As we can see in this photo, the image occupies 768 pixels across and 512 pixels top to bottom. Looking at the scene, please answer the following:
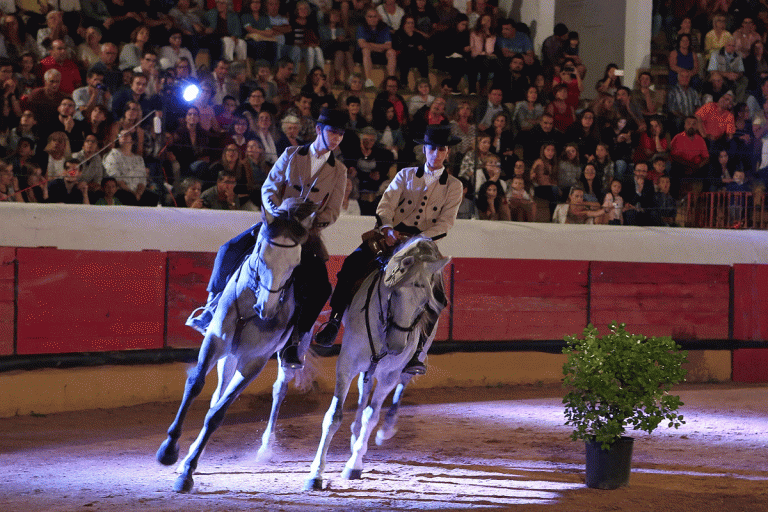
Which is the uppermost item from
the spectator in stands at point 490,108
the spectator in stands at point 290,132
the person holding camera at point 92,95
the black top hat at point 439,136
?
the spectator in stands at point 490,108

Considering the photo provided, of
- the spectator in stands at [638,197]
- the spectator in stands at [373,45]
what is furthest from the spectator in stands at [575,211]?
the spectator in stands at [373,45]

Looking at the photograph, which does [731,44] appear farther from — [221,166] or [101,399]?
[101,399]

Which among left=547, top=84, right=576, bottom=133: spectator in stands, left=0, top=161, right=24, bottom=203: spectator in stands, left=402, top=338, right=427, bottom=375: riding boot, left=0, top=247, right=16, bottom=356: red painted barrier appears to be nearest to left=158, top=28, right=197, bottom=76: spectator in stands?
left=0, top=161, right=24, bottom=203: spectator in stands

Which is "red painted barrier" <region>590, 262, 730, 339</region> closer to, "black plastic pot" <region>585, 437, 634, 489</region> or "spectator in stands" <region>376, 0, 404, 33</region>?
"spectator in stands" <region>376, 0, 404, 33</region>

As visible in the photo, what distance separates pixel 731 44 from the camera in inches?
615

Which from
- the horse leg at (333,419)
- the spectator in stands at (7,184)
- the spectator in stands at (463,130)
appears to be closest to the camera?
the horse leg at (333,419)

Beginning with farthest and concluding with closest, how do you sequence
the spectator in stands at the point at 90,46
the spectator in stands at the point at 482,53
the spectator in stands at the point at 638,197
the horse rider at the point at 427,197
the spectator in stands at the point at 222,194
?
1. the spectator in stands at the point at 482,53
2. the spectator in stands at the point at 638,197
3. the spectator in stands at the point at 90,46
4. the spectator in stands at the point at 222,194
5. the horse rider at the point at 427,197

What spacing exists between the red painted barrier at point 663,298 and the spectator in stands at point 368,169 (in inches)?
118

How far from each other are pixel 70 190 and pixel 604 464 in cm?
598

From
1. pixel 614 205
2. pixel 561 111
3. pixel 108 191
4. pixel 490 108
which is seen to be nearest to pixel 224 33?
pixel 108 191

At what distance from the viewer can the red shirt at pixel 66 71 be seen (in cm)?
1030

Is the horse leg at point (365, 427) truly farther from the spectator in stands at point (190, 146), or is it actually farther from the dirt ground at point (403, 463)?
the spectator in stands at point (190, 146)

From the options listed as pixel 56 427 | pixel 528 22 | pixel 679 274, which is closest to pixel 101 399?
pixel 56 427

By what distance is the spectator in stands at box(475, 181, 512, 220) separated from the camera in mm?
11641
